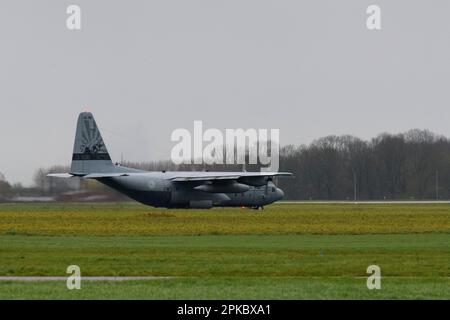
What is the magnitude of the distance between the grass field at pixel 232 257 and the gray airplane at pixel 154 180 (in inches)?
827

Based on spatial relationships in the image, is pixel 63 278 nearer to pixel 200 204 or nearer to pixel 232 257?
pixel 232 257

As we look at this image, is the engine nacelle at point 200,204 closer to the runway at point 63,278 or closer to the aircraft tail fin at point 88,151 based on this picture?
the aircraft tail fin at point 88,151

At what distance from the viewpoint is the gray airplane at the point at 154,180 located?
276ft

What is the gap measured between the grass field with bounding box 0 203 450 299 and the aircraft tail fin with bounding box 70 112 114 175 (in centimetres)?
2261

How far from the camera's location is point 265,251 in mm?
37156

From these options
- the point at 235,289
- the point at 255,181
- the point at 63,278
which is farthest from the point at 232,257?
the point at 255,181

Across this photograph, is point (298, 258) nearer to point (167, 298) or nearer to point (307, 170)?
point (167, 298)

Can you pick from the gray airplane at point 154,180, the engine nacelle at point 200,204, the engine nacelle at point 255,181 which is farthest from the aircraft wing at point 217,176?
the engine nacelle at point 200,204

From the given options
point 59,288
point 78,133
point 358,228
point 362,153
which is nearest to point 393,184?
point 362,153

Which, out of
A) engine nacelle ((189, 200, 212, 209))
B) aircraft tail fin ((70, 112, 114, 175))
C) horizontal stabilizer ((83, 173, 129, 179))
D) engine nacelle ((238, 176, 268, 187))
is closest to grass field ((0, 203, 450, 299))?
horizontal stabilizer ((83, 173, 129, 179))

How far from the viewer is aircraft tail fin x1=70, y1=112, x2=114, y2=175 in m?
85.7

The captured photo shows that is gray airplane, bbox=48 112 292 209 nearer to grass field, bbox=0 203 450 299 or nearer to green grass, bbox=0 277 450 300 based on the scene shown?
grass field, bbox=0 203 450 299

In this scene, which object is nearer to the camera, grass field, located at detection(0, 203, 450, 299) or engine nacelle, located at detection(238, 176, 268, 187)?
grass field, located at detection(0, 203, 450, 299)

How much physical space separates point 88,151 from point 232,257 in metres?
52.9
